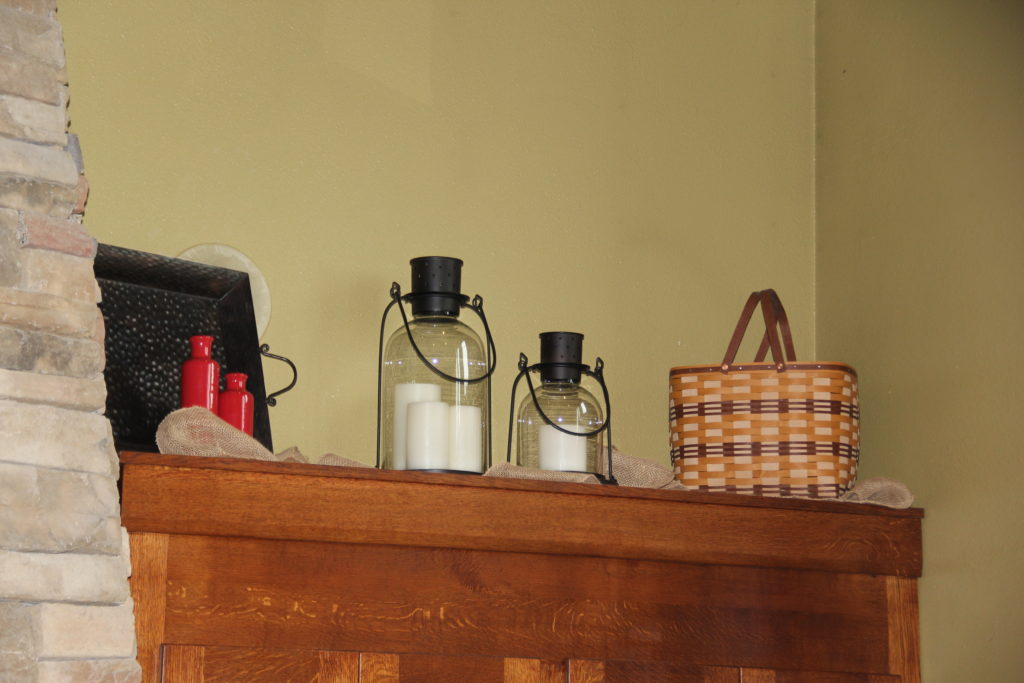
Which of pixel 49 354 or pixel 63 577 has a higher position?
pixel 49 354

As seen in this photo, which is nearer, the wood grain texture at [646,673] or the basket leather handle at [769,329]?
→ the wood grain texture at [646,673]

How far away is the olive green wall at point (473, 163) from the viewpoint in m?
2.00

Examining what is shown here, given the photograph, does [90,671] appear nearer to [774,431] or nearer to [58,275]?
[58,275]

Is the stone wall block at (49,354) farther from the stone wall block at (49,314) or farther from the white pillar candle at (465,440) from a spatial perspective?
the white pillar candle at (465,440)

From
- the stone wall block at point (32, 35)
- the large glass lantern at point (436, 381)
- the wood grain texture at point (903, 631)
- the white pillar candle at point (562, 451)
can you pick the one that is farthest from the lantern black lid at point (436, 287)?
the wood grain texture at point (903, 631)

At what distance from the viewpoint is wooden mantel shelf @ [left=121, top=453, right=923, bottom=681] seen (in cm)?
158

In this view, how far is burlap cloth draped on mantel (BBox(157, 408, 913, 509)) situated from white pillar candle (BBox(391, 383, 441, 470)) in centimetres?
6

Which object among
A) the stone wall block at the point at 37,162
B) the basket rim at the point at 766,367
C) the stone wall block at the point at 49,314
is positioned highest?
the stone wall block at the point at 37,162

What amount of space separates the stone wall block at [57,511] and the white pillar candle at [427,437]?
439 millimetres

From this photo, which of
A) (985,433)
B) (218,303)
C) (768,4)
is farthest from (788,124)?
(218,303)

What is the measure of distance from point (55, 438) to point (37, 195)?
0.29m

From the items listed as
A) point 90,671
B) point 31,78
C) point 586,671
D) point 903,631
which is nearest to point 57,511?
point 90,671

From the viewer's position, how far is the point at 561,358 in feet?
6.51

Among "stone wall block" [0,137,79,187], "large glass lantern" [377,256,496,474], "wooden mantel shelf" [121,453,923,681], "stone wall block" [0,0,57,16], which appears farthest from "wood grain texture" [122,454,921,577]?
"stone wall block" [0,0,57,16]
